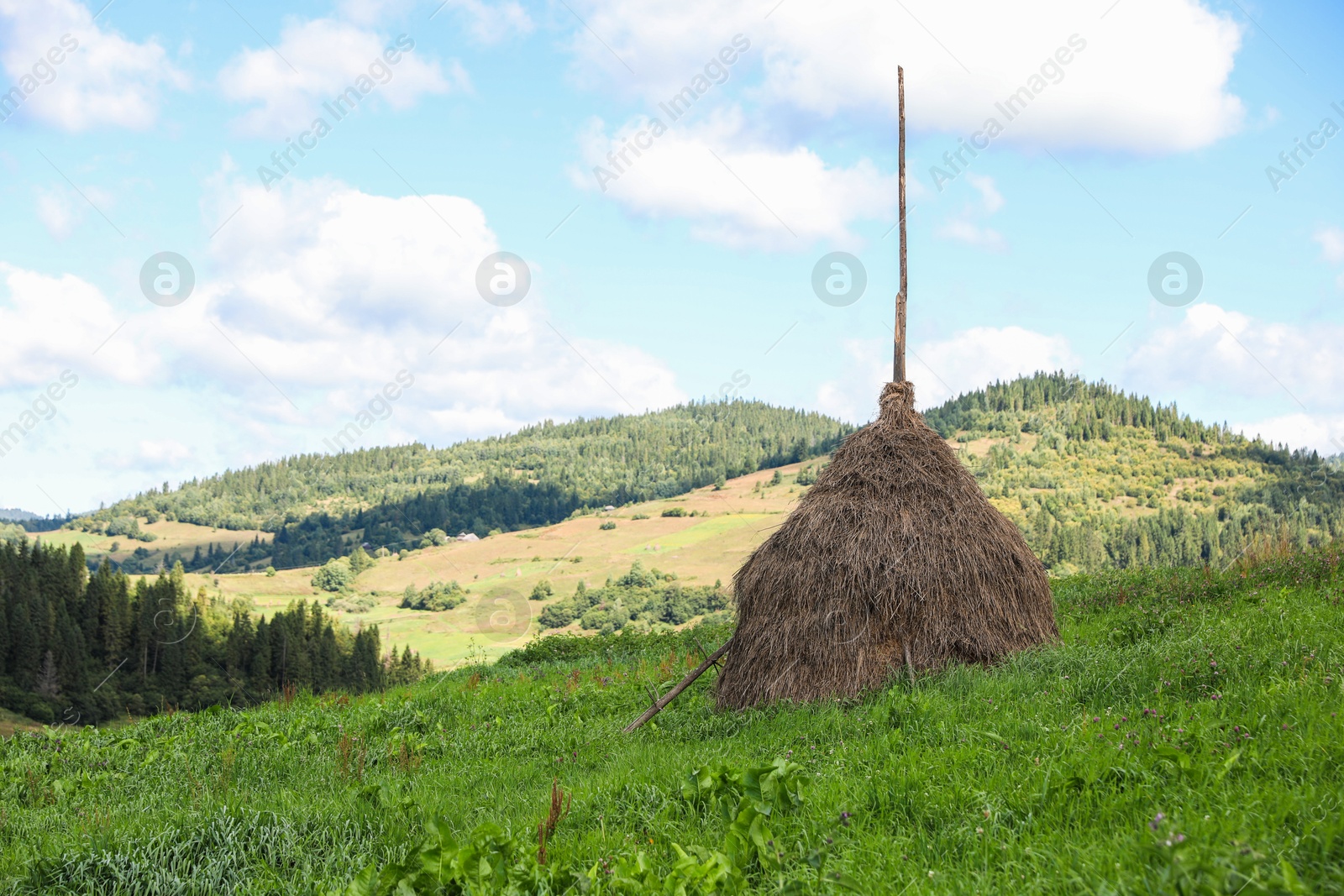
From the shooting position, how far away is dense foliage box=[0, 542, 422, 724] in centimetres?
6088

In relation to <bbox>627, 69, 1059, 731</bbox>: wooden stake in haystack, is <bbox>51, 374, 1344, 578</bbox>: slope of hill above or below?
Result: above

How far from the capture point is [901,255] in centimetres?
1194

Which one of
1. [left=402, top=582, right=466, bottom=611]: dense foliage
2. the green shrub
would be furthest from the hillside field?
the green shrub

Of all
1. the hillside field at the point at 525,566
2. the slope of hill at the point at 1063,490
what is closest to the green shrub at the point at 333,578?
the hillside field at the point at 525,566

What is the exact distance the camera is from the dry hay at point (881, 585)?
9.13 metres

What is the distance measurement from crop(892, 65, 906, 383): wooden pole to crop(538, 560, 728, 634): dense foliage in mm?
62014

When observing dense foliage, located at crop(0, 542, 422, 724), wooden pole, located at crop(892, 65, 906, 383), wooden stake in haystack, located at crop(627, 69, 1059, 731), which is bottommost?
dense foliage, located at crop(0, 542, 422, 724)

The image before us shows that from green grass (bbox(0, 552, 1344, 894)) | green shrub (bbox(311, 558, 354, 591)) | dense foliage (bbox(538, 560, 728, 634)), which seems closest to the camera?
green grass (bbox(0, 552, 1344, 894))

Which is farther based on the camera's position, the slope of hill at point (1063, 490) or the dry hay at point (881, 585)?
the slope of hill at point (1063, 490)

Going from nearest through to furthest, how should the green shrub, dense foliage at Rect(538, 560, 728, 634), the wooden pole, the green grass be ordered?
the green grass, the wooden pole, dense foliage at Rect(538, 560, 728, 634), the green shrub

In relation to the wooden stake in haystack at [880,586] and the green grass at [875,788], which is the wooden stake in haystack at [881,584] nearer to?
the wooden stake in haystack at [880,586]

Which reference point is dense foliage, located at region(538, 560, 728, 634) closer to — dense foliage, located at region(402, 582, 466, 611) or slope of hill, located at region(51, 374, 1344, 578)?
dense foliage, located at region(402, 582, 466, 611)

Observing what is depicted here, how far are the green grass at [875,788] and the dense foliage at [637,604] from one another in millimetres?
62591

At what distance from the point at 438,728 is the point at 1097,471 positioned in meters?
169
